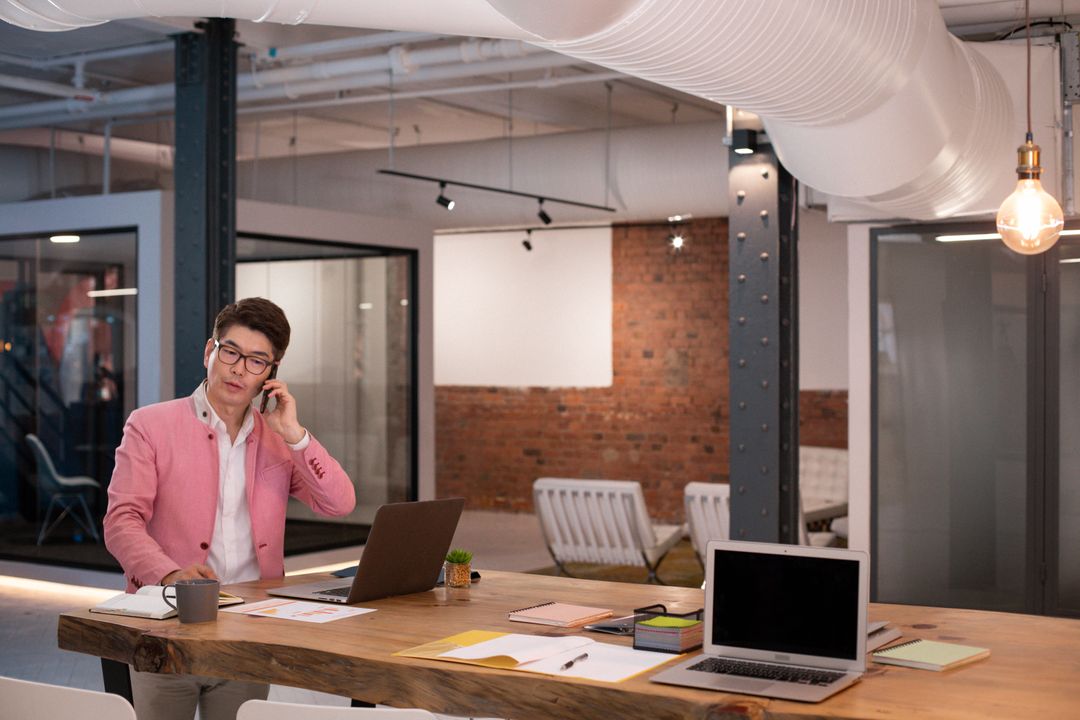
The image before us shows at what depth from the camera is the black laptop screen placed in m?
2.71

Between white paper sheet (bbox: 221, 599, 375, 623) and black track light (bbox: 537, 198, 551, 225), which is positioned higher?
black track light (bbox: 537, 198, 551, 225)

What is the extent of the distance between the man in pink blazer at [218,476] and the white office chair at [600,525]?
230 inches

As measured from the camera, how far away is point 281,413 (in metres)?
3.63

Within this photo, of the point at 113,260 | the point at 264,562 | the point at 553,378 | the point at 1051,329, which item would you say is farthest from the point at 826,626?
the point at 553,378

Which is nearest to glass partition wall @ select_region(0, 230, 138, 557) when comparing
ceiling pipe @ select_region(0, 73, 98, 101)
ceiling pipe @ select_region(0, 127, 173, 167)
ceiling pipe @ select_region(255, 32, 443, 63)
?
ceiling pipe @ select_region(0, 73, 98, 101)

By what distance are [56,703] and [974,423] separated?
6163mm

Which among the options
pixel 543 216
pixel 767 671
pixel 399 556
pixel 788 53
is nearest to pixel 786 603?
pixel 767 671

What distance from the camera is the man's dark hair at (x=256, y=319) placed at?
140 inches

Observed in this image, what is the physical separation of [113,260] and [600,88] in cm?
439

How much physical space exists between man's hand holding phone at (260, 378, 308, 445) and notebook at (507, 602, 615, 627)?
855 mm

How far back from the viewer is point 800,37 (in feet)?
10.5

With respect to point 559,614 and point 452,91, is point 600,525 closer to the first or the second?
point 452,91

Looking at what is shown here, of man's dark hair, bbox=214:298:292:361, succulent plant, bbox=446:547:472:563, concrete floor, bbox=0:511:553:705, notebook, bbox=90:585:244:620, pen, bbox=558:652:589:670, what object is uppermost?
man's dark hair, bbox=214:298:292:361

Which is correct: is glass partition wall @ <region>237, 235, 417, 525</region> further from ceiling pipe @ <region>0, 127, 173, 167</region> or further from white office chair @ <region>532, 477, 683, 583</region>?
ceiling pipe @ <region>0, 127, 173, 167</region>
